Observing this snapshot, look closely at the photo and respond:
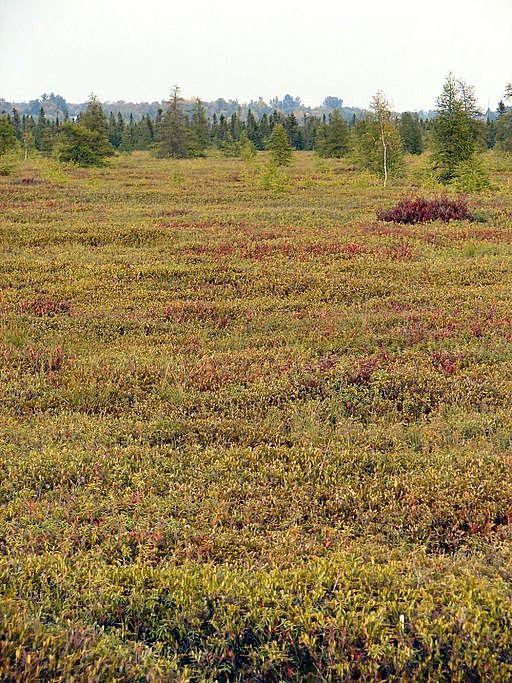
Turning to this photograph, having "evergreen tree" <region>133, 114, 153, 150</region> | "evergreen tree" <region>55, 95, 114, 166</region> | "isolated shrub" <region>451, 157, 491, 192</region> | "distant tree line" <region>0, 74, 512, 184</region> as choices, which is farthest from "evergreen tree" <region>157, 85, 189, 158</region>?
"isolated shrub" <region>451, 157, 491, 192</region>

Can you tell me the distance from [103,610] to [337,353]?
18.8ft

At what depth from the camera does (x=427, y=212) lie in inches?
832

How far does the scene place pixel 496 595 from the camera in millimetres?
3715

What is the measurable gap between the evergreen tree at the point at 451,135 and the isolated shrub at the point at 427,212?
51.5 ft

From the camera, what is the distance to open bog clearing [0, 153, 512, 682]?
3.46 m

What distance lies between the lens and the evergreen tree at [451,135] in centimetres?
3634

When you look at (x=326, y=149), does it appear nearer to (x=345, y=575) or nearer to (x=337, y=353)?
(x=337, y=353)

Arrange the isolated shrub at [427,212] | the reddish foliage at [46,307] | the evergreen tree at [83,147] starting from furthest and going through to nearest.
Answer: the evergreen tree at [83,147] → the isolated shrub at [427,212] → the reddish foliage at [46,307]

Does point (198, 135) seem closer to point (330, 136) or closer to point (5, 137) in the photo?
point (330, 136)

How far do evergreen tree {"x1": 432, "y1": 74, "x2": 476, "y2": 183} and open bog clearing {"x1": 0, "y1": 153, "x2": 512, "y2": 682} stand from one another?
2563 centimetres

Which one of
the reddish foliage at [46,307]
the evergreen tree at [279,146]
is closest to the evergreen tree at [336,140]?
the evergreen tree at [279,146]

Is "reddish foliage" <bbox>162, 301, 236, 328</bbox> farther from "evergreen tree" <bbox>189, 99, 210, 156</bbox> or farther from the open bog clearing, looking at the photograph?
"evergreen tree" <bbox>189, 99, 210, 156</bbox>

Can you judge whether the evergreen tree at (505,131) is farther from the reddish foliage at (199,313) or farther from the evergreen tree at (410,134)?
the reddish foliage at (199,313)

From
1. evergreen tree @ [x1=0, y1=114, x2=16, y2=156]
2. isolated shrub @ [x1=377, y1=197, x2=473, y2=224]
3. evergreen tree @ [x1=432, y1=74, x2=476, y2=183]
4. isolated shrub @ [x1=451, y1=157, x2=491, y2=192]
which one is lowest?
isolated shrub @ [x1=377, y1=197, x2=473, y2=224]
